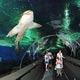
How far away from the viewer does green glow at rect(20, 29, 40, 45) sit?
2881 centimetres

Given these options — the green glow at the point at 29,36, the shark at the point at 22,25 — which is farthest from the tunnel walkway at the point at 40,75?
the green glow at the point at 29,36

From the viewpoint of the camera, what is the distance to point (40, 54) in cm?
4244

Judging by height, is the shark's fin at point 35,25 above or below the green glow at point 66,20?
below

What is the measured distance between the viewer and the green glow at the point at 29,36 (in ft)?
94.5

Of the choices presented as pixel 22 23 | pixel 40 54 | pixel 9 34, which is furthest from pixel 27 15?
pixel 40 54

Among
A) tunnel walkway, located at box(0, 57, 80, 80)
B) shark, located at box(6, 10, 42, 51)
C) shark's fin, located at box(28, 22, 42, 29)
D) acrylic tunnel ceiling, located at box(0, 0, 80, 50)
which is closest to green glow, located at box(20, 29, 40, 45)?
acrylic tunnel ceiling, located at box(0, 0, 80, 50)

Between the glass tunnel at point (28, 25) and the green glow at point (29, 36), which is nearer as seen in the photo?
the glass tunnel at point (28, 25)

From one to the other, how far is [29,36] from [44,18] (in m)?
2.23

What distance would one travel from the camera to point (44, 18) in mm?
30094

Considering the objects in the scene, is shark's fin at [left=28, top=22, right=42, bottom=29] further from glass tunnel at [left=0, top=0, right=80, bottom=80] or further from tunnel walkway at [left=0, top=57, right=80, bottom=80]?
tunnel walkway at [left=0, top=57, right=80, bottom=80]

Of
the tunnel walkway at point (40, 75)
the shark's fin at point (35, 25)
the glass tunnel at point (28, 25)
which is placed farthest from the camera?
the shark's fin at point (35, 25)

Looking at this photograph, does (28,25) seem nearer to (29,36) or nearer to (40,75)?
(29,36)

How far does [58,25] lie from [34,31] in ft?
9.64

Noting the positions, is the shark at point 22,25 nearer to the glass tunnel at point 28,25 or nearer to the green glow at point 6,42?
the glass tunnel at point 28,25
